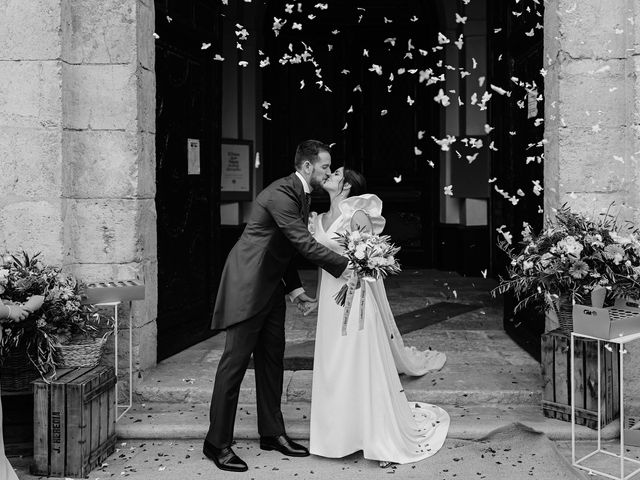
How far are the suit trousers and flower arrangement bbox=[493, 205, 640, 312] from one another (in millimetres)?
1468

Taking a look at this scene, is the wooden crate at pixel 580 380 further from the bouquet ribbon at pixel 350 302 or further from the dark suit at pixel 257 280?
the dark suit at pixel 257 280

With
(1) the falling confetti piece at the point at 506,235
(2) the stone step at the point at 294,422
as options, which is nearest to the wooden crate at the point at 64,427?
(2) the stone step at the point at 294,422

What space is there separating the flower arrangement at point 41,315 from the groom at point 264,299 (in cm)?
85

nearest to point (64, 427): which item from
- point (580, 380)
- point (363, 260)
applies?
point (363, 260)

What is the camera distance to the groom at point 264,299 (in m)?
4.41

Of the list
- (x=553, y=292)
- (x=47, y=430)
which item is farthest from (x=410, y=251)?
(x=47, y=430)

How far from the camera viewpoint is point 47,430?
4359mm

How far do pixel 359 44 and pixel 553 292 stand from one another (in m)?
7.30

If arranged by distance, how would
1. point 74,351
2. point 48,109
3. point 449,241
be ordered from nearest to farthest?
point 74,351
point 48,109
point 449,241

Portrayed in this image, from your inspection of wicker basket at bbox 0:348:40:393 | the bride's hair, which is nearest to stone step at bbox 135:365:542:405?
wicker basket at bbox 0:348:40:393

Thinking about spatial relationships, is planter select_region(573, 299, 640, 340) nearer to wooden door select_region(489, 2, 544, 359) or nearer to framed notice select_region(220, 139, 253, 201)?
wooden door select_region(489, 2, 544, 359)

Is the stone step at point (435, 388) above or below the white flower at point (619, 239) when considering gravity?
below

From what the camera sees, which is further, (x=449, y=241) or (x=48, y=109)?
(x=449, y=241)

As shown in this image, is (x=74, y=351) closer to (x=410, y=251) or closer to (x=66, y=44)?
(x=66, y=44)
